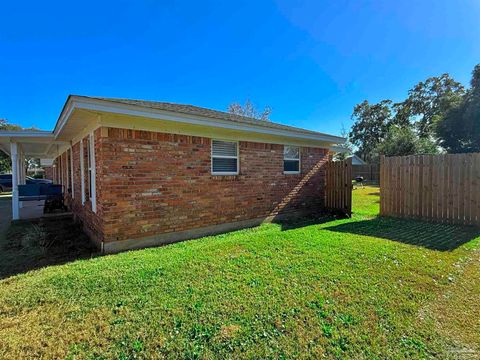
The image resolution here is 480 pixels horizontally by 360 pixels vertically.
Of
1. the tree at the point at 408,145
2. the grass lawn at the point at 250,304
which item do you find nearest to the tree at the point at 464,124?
the tree at the point at 408,145

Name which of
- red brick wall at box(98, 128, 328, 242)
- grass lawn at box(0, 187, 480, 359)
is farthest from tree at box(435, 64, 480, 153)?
grass lawn at box(0, 187, 480, 359)

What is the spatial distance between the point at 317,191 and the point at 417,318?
6929 millimetres

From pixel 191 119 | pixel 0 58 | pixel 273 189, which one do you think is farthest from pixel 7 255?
pixel 0 58

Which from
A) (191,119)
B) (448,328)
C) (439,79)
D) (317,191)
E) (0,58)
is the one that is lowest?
(448,328)

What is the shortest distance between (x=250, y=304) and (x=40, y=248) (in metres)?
5.06

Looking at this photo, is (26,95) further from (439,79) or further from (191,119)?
(439,79)

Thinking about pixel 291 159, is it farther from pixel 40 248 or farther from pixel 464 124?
pixel 464 124

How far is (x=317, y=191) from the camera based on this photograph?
953cm

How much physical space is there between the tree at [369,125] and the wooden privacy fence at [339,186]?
42802 mm

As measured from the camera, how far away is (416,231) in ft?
21.5

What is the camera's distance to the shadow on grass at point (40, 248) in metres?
4.46

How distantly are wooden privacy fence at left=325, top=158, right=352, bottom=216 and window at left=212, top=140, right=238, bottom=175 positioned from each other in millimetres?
4323

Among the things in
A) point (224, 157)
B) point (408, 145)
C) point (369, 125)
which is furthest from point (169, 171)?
point (369, 125)

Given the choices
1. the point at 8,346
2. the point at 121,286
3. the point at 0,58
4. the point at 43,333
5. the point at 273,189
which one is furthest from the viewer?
the point at 0,58
